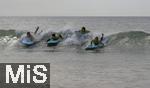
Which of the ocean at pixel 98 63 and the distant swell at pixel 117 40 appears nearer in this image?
the ocean at pixel 98 63

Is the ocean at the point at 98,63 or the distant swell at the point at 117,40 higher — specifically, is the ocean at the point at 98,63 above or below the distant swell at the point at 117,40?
below

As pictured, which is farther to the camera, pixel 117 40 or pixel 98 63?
pixel 117 40

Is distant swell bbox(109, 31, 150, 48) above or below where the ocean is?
above

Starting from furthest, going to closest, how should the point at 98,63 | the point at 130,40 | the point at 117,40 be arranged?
1. the point at 117,40
2. the point at 130,40
3. the point at 98,63

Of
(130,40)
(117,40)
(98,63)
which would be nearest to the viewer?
(98,63)

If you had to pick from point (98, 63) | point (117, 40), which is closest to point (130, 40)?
point (117, 40)

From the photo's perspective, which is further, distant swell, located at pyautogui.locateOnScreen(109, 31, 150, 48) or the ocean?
distant swell, located at pyautogui.locateOnScreen(109, 31, 150, 48)

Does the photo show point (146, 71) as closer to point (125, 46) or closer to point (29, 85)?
point (29, 85)

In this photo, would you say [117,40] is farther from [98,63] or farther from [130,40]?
[98,63]

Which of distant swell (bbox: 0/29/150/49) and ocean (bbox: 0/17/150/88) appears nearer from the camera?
ocean (bbox: 0/17/150/88)

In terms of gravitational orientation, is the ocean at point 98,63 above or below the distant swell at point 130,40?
below

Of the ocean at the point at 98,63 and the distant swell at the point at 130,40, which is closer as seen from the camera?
the ocean at the point at 98,63

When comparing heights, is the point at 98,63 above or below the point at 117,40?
below

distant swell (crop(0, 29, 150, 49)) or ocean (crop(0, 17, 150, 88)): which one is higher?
distant swell (crop(0, 29, 150, 49))
